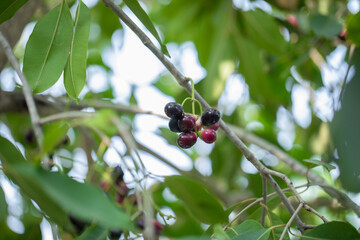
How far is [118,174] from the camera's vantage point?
1377 millimetres

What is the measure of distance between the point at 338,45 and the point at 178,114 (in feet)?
4.67

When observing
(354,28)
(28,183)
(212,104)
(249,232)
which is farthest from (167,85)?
(28,183)

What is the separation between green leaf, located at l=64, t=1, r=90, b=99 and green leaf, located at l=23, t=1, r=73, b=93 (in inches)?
0.7

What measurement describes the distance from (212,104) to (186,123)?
114 centimetres

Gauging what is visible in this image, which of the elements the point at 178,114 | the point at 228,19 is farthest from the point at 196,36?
the point at 178,114

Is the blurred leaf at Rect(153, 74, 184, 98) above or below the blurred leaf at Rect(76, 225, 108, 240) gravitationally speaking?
above

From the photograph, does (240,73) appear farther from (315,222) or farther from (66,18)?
(66,18)

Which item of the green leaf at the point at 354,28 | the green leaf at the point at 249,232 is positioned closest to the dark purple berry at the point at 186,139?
the green leaf at the point at 249,232

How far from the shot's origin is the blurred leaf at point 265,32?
7.00 ft

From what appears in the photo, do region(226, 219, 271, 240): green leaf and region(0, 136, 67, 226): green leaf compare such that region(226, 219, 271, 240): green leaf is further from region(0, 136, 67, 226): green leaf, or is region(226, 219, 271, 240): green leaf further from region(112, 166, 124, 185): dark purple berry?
region(112, 166, 124, 185): dark purple berry

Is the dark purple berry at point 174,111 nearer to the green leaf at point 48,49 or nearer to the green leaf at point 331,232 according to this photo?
the green leaf at point 48,49

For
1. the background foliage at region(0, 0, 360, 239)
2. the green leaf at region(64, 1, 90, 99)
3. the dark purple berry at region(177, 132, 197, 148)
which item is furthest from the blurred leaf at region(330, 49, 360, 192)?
the green leaf at region(64, 1, 90, 99)

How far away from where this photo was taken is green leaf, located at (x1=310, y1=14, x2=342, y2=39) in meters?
1.77

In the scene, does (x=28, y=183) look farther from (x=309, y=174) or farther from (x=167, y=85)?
(x=167, y=85)
